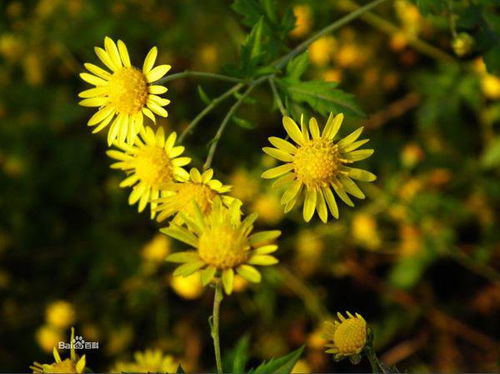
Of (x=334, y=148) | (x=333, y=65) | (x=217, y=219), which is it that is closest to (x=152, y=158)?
(x=217, y=219)

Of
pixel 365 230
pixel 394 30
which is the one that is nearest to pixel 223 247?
pixel 365 230

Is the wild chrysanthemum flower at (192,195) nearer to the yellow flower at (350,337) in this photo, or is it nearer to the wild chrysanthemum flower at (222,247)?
the wild chrysanthemum flower at (222,247)

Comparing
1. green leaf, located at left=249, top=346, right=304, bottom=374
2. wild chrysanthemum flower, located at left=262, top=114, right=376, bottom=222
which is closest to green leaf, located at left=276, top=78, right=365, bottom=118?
wild chrysanthemum flower, located at left=262, top=114, right=376, bottom=222

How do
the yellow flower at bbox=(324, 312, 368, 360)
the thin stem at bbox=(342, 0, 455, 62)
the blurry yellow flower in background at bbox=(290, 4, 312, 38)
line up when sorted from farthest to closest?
the blurry yellow flower in background at bbox=(290, 4, 312, 38)
the thin stem at bbox=(342, 0, 455, 62)
the yellow flower at bbox=(324, 312, 368, 360)

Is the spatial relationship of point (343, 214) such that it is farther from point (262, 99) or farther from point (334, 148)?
point (334, 148)

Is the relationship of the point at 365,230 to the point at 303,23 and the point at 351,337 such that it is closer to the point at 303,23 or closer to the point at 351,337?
the point at 303,23

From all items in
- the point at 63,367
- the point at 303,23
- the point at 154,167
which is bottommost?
the point at 63,367

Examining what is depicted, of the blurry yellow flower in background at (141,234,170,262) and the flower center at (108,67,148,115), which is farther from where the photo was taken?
the blurry yellow flower in background at (141,234,170,262)

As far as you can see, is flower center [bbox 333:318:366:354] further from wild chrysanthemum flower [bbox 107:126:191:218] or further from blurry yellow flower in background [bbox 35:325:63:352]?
blurry yellow flower in background [bbox 35:325:63:352]
